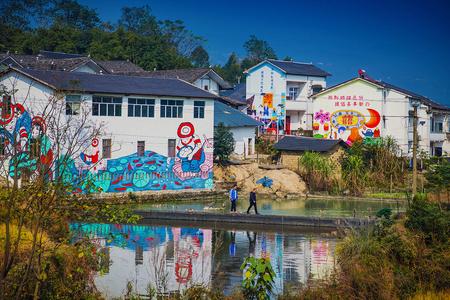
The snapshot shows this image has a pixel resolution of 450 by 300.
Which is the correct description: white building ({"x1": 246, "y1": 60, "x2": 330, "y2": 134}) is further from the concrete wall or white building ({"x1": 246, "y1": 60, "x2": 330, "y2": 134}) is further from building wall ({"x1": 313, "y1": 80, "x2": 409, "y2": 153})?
building wall ({"x1": 313, "y1": 80, "x2": 409, "y2": 153})

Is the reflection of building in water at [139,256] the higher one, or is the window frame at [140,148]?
the window frame at [140,148]

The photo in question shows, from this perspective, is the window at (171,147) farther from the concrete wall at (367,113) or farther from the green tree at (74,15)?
the green tree at (74,15)

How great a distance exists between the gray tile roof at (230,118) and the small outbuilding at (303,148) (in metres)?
2.51

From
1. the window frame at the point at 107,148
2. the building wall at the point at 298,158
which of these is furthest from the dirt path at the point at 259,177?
the window frame at the point at 107,148

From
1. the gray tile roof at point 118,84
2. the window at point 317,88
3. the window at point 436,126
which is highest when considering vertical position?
the window at point 317,88

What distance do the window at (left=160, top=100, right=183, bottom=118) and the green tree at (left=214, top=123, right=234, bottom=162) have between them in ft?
8.12

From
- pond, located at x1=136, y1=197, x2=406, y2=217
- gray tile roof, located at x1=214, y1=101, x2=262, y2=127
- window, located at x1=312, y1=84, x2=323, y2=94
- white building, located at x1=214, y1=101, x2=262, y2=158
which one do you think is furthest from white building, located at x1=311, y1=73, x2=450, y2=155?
pond, located at x1=136, y1=197, x2=406, y2=217

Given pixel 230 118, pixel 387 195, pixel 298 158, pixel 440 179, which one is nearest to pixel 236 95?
pixel 230 118

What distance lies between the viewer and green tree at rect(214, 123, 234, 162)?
94.7ft

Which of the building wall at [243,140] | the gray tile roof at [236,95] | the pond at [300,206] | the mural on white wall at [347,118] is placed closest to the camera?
the pond at [300,206]

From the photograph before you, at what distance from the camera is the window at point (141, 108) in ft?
84.2

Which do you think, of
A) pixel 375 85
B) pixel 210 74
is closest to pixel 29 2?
pixel 210 74

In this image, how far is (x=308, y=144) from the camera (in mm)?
29594

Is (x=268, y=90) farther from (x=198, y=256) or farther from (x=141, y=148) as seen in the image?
(x=198, y=256)
